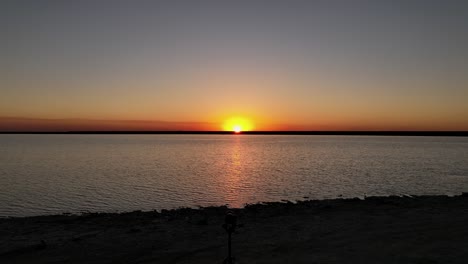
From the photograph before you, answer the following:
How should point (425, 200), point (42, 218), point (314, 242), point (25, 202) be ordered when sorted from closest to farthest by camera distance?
point (314, 242)
point (42, 218)
point (425, 200)
point (25, 202)

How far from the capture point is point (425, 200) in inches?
849

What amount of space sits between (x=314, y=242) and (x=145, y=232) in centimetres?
662

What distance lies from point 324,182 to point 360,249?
2974 cm

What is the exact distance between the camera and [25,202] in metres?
28.3

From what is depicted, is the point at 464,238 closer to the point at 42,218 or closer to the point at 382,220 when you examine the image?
the point at 382,220

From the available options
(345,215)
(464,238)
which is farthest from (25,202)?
(464,238)

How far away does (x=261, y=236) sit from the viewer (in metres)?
13.7

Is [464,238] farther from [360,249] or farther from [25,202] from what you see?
[25,202]

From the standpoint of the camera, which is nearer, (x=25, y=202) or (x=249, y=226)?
(x=249, y=226)

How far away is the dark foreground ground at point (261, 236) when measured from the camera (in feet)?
35.8

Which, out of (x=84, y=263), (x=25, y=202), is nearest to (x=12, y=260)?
(x=84, y=263)

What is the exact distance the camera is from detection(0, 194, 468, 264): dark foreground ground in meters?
10.9

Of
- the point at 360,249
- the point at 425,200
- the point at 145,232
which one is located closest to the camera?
the point at 360,249

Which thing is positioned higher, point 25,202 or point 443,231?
point 443,231
